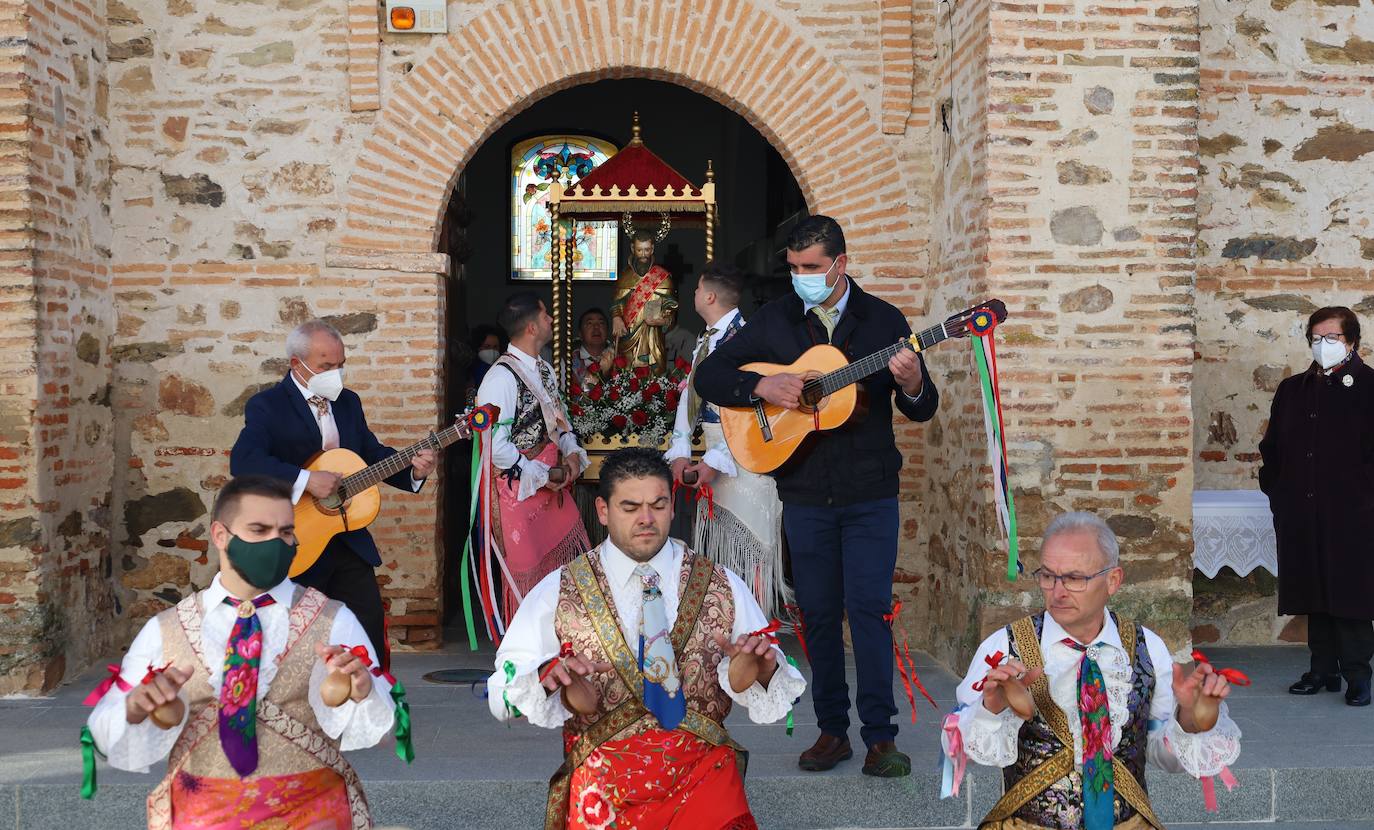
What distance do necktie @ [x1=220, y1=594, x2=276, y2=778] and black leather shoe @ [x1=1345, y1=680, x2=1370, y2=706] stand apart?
4688 mm

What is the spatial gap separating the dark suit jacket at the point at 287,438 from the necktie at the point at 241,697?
1849mm

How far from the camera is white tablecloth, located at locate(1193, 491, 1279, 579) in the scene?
6.79 m

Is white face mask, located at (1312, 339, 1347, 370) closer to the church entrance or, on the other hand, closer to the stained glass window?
the church entrance

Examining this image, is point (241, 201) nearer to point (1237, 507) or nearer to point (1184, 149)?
point (1184, 149)

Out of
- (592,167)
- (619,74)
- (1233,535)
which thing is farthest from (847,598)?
(592,167)

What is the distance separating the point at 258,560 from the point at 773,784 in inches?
85.9

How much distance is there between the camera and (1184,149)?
626 cm

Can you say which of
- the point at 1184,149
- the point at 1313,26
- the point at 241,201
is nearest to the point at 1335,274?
the point at 1313,26

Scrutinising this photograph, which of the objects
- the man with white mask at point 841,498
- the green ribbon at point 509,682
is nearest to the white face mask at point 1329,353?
the man with white mask at point 841,498

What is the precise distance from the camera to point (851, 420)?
15.5 feet

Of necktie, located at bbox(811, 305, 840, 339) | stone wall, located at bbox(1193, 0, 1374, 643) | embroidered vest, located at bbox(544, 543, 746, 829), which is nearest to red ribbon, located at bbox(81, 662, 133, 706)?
embroidered vest, located at bbox(544, 543, 746, 829)

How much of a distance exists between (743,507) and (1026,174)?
1.90m

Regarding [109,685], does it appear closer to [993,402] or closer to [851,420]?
[851,420]

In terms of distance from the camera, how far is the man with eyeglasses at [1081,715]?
10.3ft
